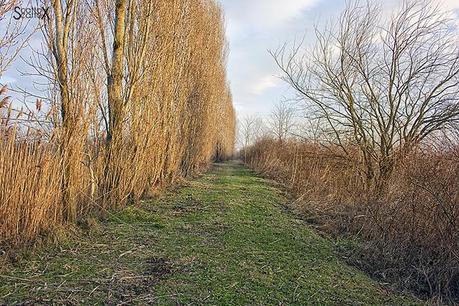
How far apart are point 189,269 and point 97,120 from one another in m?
2.69

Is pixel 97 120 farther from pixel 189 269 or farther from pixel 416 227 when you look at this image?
pixel 416 227

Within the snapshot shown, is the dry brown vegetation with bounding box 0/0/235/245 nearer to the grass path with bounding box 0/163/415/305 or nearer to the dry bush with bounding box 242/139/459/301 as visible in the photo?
the grass path with bounding box 0/163/415/305

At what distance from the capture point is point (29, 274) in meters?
2.92

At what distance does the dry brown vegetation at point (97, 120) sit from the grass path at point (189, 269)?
0.48 m

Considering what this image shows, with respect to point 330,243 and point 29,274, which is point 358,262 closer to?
point 330,243

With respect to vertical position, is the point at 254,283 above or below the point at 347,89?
below

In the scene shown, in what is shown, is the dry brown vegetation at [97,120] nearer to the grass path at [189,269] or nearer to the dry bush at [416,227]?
the grass path at [189,269]

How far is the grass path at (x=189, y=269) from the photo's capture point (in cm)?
271

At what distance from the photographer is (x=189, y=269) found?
3.36 m

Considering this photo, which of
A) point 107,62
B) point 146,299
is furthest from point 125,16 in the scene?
point 146,299

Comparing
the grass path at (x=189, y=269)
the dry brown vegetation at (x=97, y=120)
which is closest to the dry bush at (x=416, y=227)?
the grass path at (x=189, y=269)

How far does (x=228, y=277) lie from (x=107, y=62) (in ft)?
12.6

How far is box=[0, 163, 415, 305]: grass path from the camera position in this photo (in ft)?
8.91

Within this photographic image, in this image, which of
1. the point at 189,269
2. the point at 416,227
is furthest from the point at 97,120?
the point at 416,227
